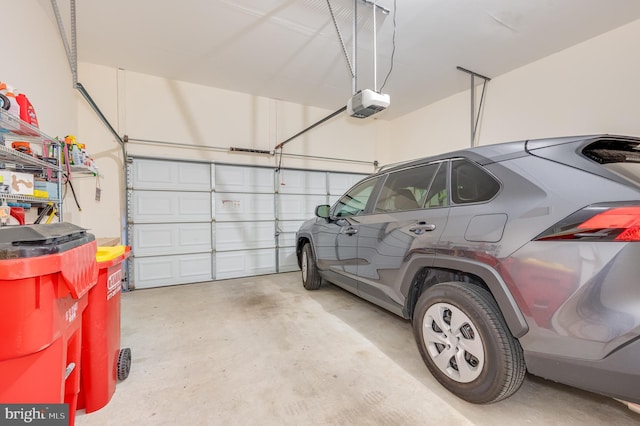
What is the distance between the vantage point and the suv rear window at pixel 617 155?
1.22 metres

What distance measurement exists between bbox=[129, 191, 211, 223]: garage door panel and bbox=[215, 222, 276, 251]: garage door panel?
1.29 feet

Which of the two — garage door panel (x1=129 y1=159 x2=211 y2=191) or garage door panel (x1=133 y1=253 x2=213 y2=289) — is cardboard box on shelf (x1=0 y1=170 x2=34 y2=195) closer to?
garage door panel (x1=129 y1=159 x2=211 y2=191)

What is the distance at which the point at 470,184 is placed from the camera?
1.74 metres

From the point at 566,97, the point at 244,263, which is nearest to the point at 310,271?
the point at 244,263

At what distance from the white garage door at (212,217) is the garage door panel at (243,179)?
0.02 meters

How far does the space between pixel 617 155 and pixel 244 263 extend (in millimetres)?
5064

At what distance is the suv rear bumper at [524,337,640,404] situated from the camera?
3.45 ft

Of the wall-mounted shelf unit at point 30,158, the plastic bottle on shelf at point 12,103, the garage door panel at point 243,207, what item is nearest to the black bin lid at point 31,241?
the wall-mounted shelf unit at point 30,158

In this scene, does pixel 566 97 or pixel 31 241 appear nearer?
pixel 31 241

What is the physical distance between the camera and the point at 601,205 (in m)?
1.12

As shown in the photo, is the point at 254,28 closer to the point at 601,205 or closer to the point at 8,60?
the point at 8,60

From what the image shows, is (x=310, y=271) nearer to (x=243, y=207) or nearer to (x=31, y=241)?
(x=243, y=207)

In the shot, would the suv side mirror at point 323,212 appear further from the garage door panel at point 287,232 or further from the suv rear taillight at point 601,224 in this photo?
the suv rear taillight at point 601,224

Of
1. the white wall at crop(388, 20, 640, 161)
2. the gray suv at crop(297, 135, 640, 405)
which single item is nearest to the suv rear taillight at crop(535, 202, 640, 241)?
the gray suv at crop(297, 135, 640, 405)
